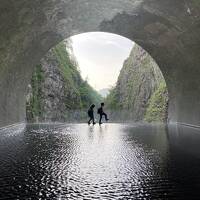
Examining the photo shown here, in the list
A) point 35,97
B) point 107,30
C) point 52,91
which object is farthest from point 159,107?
point 107,30

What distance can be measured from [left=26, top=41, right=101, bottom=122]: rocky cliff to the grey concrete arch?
15491 mm

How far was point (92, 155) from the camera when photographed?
8.14 m

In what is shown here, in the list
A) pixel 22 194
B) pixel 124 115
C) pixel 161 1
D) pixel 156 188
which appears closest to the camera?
pixel 22 194

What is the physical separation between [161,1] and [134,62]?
45.0 meters

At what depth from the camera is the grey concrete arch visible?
13.0 m

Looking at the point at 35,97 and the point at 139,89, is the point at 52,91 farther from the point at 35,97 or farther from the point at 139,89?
the point at 139,89

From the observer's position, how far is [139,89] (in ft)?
168

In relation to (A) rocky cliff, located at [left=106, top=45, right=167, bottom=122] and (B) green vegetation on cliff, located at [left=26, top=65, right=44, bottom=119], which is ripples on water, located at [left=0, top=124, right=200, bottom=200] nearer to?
(B) green vegetation on cliff, located at [left=26, top=65, right=44, bottom=119]

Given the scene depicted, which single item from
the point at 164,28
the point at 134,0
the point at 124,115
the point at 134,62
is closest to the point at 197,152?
the point at 134,0

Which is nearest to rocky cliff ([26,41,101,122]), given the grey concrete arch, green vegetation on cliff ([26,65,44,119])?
green vegetation on cliff ([26,65,44,119])

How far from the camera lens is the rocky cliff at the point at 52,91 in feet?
124

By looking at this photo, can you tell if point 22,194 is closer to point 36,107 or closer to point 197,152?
point 197,152

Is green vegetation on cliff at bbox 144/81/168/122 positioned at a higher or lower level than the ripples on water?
higher

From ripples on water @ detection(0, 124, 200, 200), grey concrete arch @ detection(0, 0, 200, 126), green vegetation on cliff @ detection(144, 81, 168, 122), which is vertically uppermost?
grey concrete arch @ detection(0, 0, 200, 126)
